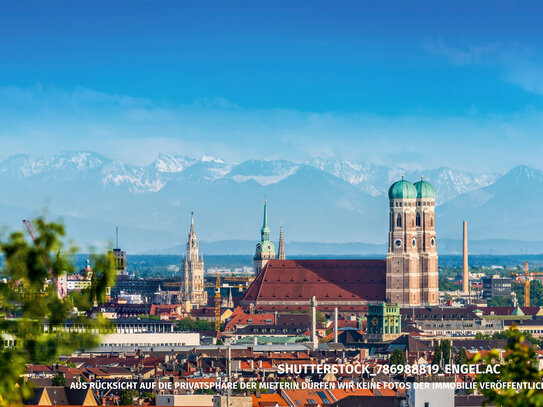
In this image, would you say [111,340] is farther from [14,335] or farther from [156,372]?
[14,335]

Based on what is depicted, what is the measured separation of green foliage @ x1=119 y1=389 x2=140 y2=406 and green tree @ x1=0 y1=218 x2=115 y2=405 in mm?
47081

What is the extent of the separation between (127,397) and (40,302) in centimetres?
5155

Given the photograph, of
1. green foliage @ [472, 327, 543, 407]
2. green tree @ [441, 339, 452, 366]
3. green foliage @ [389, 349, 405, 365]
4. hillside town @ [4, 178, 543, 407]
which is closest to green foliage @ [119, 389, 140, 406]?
hillside town @ [4, 178, 543, 407]

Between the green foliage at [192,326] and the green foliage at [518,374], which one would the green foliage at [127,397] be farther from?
the green foliage at [192,326]

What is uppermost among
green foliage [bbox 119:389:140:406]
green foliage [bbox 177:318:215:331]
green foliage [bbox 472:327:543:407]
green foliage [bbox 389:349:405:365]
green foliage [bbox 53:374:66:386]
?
green foliage [bbox 177:318:215:331]

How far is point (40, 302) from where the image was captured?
1120 inches

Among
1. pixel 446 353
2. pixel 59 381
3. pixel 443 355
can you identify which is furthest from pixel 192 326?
pixel 59 381

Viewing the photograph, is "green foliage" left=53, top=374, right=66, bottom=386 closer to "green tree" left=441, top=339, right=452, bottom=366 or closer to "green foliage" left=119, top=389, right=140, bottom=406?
"green foliage" left=119, top=389, right=140, bottom=406

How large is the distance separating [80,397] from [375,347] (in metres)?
80.7

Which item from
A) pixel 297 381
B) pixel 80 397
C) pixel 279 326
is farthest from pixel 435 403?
pixel 279 326

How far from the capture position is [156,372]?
359 feet

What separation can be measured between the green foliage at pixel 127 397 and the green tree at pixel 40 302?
4708 centimetres

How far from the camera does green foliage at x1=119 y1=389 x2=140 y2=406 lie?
77.4 metres

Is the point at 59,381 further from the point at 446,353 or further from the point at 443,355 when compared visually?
the point at 446,353
